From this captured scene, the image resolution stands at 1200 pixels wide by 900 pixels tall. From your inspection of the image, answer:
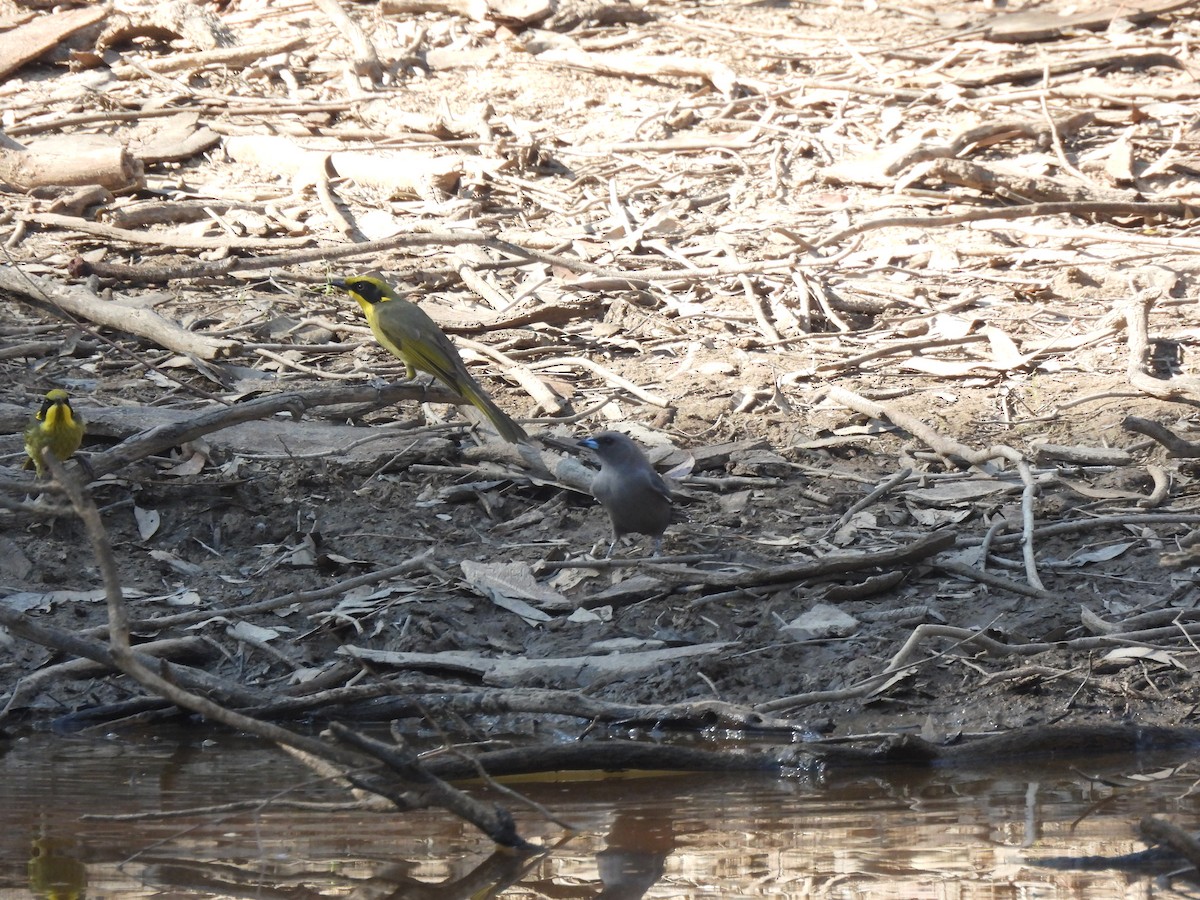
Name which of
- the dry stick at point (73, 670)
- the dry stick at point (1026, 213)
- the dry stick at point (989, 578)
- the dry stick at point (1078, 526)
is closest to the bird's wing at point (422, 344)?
the dry stick at point (73, 670)

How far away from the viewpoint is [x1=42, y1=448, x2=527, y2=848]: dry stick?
11.2ft

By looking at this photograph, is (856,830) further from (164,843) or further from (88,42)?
(88,42)

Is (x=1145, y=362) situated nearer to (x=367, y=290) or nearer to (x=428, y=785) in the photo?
(x=367, y=290)

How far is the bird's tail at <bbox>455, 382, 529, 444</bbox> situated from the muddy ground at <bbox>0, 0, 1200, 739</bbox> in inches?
16.9

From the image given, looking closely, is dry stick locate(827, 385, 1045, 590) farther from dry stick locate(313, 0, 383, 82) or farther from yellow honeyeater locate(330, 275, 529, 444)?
dry stick locate(313, 0, 383, 82)

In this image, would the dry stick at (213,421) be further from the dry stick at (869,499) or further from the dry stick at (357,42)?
the dry stick at (357,42)

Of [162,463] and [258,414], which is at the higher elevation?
[258,414]

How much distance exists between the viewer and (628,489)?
22.1 feet

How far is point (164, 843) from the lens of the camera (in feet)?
14.7

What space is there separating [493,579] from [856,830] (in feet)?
8.76

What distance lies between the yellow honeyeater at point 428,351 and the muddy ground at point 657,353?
47 cm

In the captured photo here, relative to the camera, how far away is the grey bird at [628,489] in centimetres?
676

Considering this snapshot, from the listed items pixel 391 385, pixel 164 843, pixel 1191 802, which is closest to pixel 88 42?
Result: pixel 391 385

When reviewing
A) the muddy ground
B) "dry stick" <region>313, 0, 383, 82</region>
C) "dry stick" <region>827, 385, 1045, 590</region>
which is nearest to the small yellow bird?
the muddy ground
